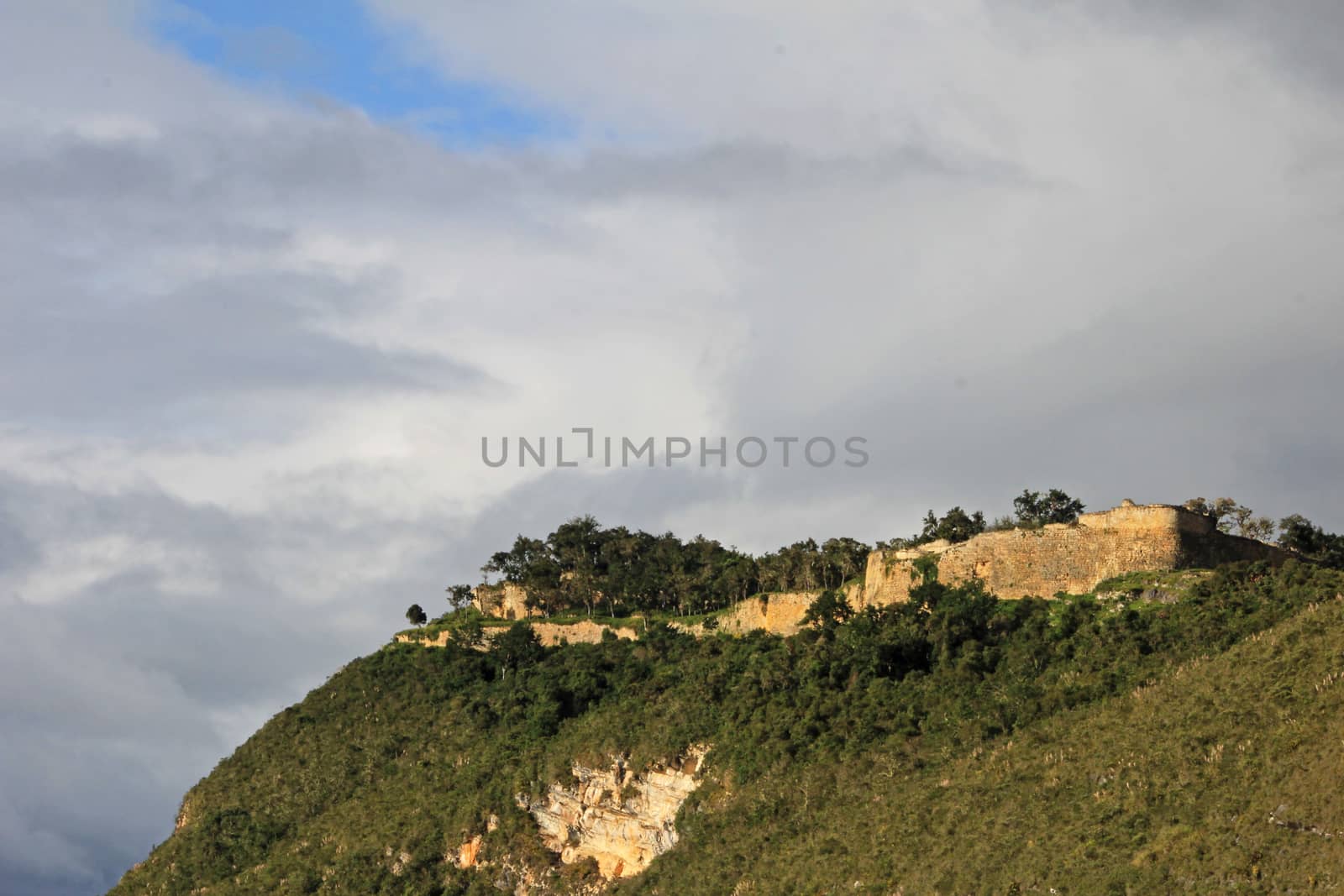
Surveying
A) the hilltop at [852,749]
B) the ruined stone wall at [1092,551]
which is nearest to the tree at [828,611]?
the hilltop at [852,749]

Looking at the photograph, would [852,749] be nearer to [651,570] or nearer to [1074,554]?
[1074,554]

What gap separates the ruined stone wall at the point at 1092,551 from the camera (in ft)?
244

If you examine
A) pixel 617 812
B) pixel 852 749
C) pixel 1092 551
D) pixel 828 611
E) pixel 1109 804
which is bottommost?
pixel 1109 804

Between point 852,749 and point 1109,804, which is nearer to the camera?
point 1109,804

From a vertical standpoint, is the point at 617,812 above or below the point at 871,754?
below

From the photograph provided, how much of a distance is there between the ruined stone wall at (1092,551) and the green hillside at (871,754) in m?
1.37

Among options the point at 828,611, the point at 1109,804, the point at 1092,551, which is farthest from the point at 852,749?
the point at 1109,804

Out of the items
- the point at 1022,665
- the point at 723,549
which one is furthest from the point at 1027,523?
the point at 723,549

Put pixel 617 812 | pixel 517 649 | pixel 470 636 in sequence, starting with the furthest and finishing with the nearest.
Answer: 1. pixel 470 636
2. pixel 517 649
3. pixel 617 812

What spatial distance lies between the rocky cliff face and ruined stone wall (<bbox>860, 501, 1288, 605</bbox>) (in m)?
13.7

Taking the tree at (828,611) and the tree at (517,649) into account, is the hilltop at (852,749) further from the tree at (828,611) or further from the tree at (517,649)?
the tree at (517,649)

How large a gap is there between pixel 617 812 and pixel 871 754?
13209 mm

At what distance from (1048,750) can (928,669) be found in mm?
13804

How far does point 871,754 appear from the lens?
68.9m
